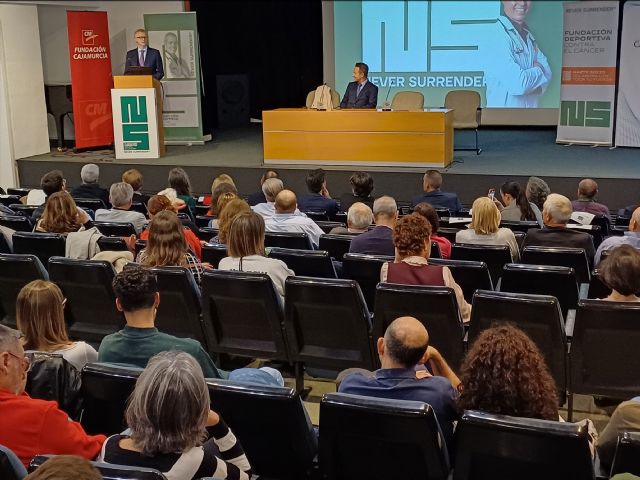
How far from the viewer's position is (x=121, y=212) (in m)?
6.01

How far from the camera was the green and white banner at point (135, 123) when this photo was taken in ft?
32.6

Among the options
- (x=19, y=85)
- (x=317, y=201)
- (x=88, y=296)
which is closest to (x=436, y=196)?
(x=317, y=201)

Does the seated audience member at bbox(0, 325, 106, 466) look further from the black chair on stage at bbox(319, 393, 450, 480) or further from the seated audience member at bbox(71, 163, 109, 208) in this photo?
the seated audience member at bbox(71, 163, 109, 208)

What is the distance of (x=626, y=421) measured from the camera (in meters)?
2.51

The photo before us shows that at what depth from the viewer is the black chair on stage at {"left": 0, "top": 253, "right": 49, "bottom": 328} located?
14.7 ft

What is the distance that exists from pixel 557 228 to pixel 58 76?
8.86 meters

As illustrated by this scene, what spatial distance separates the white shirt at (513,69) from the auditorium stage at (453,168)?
0.92 meters

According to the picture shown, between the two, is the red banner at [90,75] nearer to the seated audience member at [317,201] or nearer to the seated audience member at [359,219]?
the seated audience member at [317,201]

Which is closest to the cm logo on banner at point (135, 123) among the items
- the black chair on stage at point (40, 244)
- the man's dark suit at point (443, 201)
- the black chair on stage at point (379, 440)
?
the man's dark suit at point (443, 201)

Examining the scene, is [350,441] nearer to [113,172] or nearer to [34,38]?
[113,172]

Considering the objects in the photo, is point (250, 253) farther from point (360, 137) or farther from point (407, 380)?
point (360, 137)

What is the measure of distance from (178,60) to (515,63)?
16.4 ft

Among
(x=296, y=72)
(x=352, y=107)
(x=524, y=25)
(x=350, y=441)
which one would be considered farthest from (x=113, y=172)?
(x=350, y=441)

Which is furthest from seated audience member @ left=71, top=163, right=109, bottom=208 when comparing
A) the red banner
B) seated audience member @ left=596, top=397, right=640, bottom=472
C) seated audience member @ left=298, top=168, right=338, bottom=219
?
seated audience member @ left=596, top=397, right=640, bottom=472
